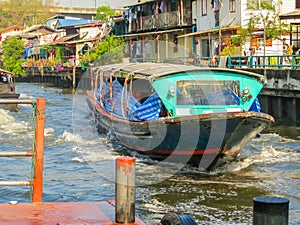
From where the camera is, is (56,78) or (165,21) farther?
(56,78)

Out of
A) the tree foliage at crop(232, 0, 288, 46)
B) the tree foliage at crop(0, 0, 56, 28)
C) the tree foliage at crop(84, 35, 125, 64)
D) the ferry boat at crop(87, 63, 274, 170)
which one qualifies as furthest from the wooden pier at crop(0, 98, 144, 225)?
the tree foliage at crop(0, 0, 56, 28)

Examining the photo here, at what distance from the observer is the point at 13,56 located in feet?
210

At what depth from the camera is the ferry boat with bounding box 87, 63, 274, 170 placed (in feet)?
42.2

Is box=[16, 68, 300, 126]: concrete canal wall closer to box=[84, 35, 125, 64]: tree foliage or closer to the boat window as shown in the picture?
the boat window

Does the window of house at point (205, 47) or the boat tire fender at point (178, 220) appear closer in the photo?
the boat tire fender at point (178, 220)

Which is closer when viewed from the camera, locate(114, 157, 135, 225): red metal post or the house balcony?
locate(114, 157, 135, 225): red metal post

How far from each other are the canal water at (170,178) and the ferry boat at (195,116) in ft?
1.47

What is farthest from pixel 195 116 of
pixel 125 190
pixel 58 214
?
pixel 125 190

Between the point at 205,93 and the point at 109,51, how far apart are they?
105ft

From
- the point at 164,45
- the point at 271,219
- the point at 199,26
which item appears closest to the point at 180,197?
the point at 271,219

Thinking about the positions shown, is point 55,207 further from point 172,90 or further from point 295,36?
point 295,36

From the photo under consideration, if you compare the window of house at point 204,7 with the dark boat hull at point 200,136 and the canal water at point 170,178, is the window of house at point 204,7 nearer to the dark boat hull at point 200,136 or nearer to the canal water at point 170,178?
the canal water at point 170,178

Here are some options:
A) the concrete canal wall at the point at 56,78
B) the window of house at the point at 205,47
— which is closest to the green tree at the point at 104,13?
the concrete canal wall at the point at 56,78

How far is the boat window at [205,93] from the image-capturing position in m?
14.0
